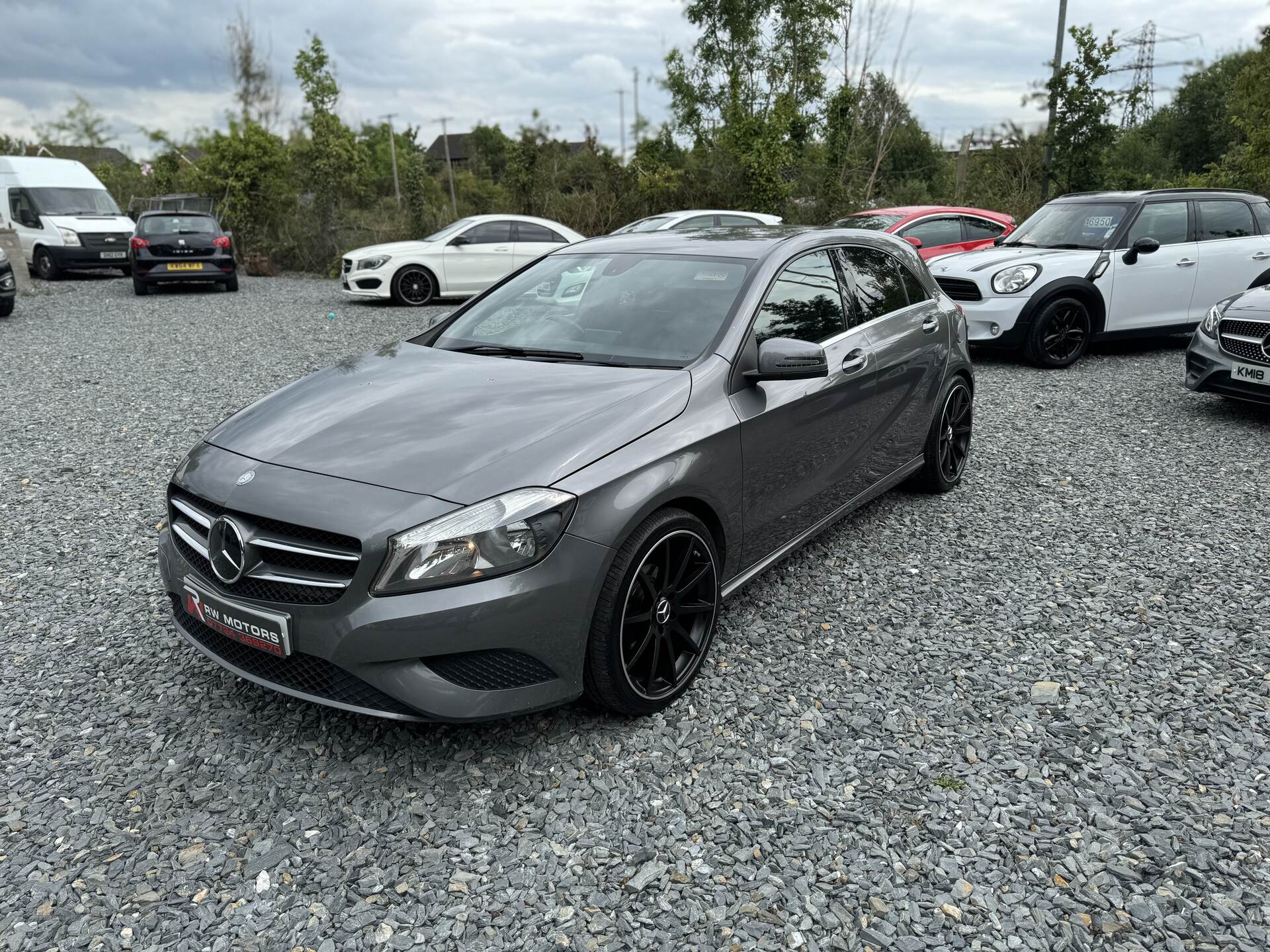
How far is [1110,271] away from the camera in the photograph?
9391 mm

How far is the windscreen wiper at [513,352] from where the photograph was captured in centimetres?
371

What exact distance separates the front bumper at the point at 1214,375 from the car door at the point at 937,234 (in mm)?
4675

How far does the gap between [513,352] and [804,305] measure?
1.30 metres

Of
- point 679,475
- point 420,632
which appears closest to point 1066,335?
point 679,475

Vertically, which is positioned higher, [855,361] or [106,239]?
[106,239]

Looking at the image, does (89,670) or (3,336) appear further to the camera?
(3,336)

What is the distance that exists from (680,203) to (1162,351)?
11725 mm

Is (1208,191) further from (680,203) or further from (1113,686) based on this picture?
(680,203)

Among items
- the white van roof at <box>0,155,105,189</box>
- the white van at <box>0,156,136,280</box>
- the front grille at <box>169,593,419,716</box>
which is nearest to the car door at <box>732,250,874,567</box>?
the front grille at <box>169,593,419,716</box>

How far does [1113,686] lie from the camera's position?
346 cm

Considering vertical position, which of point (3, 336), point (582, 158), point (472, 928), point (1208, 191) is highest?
point (582, 158)

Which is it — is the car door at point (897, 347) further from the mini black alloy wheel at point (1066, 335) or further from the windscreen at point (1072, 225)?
the windscreen at point (1072, 225)

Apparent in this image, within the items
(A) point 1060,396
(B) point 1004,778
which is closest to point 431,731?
(B) point 1004,778

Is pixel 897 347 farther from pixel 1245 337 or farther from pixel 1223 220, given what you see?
pixel 1223 220
